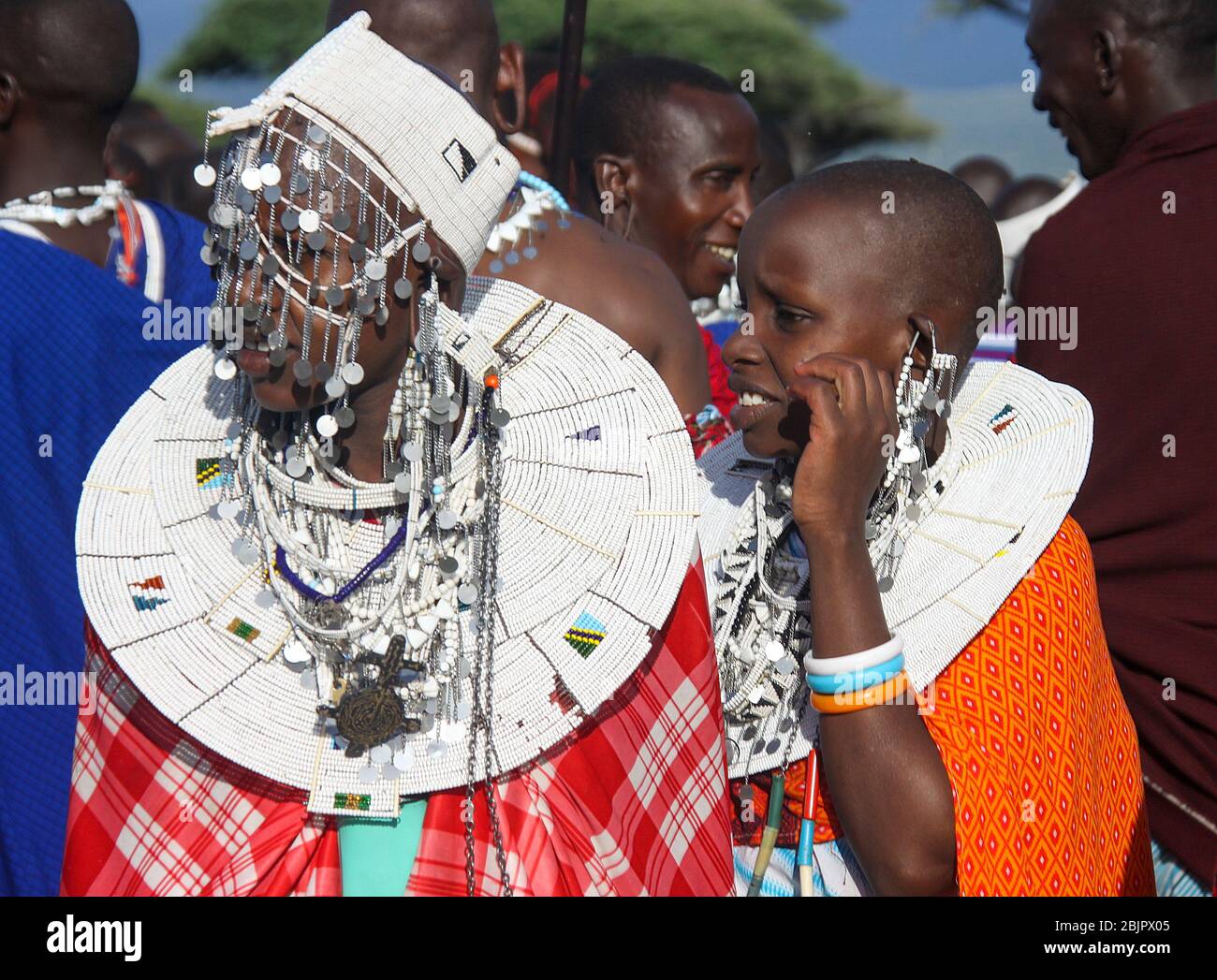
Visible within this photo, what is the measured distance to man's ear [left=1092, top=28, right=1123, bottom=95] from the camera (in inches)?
141

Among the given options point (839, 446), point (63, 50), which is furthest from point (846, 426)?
point (63, 50)

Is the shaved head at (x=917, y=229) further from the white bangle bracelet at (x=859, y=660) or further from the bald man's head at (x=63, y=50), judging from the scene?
the bald man's head at (x=63, y=50)

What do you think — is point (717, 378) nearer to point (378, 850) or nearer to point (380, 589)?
point (380, 589)

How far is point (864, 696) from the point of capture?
2424mm

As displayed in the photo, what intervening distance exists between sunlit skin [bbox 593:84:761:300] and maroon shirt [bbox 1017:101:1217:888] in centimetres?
202

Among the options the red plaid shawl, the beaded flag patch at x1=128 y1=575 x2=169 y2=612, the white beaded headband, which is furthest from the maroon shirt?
the beaded flag patch at x1=128 y1=575 x2=169 y2=612

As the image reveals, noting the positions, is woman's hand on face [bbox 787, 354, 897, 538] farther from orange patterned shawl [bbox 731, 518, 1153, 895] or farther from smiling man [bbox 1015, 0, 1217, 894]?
smiling man [bbox 1015, 0, 1217, 894]

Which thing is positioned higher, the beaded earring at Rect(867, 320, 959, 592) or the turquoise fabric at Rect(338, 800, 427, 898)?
the beaded earring at Rect(867, 320, 959, 592)

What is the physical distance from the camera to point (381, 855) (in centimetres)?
241

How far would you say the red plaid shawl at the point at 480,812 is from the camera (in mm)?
2385

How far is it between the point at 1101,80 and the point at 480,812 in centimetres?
232
